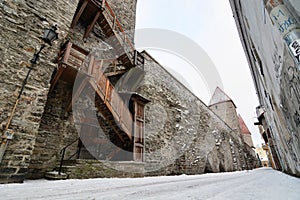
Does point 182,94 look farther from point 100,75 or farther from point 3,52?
point 3,52

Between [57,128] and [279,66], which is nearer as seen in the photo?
[279,66]

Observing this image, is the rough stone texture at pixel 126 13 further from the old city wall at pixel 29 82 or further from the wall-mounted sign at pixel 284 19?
the wall-mounted sign at pixel 284 19

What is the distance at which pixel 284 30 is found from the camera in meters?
0.79

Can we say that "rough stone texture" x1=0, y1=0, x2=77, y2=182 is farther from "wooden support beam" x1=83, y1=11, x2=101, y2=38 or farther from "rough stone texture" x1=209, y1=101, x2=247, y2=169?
"rough stone texture" x1=209, y1=101, x2=247, y2=169

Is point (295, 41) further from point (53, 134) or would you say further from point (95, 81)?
point (53, 134)

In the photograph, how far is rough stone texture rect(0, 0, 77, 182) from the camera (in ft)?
9.69

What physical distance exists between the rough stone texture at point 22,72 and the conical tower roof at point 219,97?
2433 centimetres

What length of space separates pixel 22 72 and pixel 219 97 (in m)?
25.8

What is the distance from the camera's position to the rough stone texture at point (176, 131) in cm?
680

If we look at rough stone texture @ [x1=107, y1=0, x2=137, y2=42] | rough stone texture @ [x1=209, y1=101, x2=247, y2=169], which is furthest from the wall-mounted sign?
rough stone texture @ [x1=209, y1=101, x2=247, y2=169]

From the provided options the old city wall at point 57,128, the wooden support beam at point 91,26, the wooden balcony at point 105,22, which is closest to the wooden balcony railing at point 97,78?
the old city wall at point 57,128

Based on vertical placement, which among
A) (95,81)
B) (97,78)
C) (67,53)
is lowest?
(95,81)

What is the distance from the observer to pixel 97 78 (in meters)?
4.65

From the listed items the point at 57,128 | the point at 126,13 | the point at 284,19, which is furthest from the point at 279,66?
the point at 126,13
